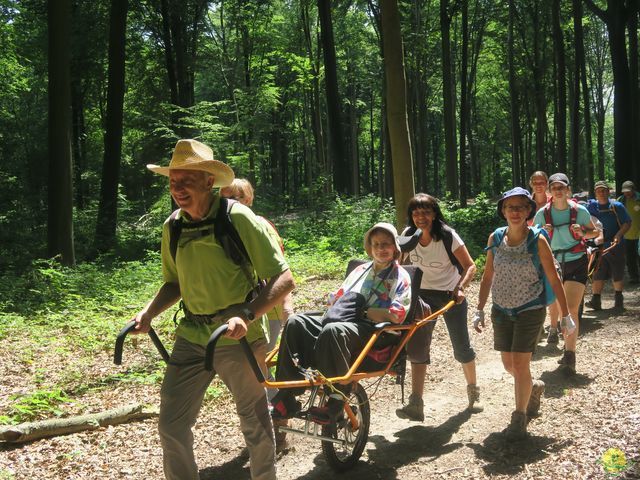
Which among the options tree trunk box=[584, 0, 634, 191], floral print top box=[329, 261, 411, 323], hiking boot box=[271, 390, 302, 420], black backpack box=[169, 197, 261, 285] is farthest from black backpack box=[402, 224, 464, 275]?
tree trunk box=[584, 0, 634, 191]

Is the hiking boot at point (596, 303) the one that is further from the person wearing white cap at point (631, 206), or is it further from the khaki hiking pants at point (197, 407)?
the khaki hiking pants at point (197, 407)

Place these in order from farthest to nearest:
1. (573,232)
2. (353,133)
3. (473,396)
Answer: (353,133) → (573,232) → (473,396)

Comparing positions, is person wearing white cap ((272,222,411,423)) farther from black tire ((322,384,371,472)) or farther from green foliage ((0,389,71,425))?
green foliage ((0,389,71,425))

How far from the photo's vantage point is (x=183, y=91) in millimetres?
24172

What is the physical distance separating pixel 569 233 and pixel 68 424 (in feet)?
21.4

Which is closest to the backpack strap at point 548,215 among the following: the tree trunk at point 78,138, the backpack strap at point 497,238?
the backpack strap at point 497,238

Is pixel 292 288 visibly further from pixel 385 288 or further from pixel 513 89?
pixel 513 89

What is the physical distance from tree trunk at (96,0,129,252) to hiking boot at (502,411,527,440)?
1640 cm

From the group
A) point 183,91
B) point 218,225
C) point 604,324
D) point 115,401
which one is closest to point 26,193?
point 183,91

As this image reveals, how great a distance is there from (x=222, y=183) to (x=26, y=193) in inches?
801

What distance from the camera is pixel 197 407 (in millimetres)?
3834

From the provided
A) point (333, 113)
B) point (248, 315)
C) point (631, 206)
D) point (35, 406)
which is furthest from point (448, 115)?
point (248, 315)

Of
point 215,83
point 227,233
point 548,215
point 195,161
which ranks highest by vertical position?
point 215,83

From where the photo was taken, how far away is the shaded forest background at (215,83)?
16.2 m
